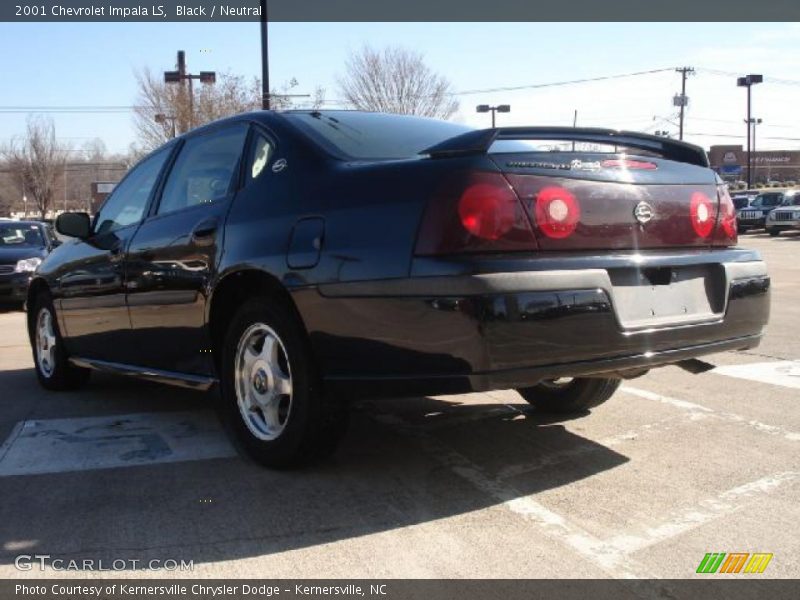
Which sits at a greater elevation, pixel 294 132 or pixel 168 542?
pixel 294 132

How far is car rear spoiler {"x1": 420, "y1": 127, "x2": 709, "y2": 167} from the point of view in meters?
3.01

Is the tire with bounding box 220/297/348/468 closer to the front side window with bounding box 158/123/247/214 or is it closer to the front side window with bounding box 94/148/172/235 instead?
the front side window with bounding box 158/123/247/214

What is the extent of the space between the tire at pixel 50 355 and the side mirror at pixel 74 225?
2.48 feet

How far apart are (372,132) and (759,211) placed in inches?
1365

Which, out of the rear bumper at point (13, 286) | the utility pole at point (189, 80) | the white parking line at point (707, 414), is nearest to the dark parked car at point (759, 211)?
the utility pole at point (189, 80)

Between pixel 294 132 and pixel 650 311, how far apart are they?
5.86 feet

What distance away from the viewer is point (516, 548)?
2748 millimetres

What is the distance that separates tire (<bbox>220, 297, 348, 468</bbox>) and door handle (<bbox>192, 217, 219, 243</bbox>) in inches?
17.2

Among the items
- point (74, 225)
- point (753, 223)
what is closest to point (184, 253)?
point (74, 225)

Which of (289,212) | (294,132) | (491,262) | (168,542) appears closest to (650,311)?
(491,262)

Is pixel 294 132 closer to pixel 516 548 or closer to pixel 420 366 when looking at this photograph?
pixel 420 366

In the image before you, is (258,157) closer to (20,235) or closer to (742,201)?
(20,235)

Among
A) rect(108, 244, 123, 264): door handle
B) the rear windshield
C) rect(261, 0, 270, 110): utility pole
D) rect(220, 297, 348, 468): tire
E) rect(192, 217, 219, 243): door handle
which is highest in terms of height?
rect(261, 0, 270, 110): utility pole

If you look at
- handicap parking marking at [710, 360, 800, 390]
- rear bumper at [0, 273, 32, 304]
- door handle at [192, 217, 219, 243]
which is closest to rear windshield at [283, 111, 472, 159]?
door handle at [192, 217, 219, 243]
